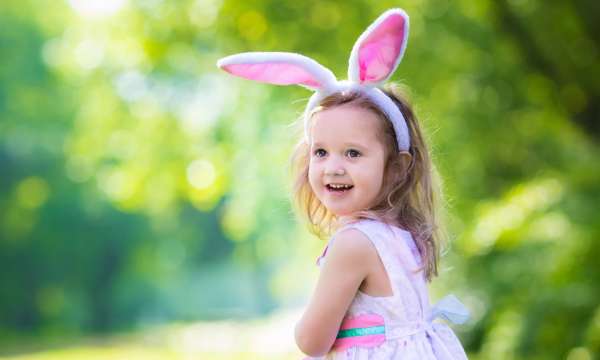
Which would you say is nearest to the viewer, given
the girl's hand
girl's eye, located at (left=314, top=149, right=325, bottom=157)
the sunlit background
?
the girl's hand

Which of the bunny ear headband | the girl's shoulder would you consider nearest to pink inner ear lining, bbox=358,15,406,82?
the bunny ear headband

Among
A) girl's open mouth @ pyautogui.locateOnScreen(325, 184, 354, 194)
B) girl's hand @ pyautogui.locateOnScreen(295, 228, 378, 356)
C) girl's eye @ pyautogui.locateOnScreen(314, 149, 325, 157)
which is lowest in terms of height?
girl's hand @ pyautogui.locateOnScreen(295, 228, 378, 356)

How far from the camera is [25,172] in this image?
1153 inches

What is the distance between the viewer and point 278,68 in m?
2.96

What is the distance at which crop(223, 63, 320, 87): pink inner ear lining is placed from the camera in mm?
2938

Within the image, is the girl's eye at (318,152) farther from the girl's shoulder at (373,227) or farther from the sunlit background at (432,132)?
the sunlit background at (432,132)

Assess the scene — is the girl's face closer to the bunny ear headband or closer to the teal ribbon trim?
the bunny ear headband

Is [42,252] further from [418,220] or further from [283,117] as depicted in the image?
[418,220]

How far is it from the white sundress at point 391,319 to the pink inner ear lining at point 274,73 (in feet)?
1.32

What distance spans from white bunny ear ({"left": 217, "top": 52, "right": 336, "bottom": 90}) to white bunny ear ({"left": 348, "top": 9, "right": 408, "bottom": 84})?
0.10 meters

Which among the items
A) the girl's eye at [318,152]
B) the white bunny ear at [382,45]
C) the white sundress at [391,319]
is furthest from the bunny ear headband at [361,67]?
the white sundress at [391,319]

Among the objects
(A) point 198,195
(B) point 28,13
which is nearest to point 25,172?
(B) point 28,13

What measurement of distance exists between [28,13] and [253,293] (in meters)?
15.3

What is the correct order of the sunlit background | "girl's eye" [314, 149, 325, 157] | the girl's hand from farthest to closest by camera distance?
the sunlit background
"girl's eye" [314, 149, 325, 157]
the girl's hand
